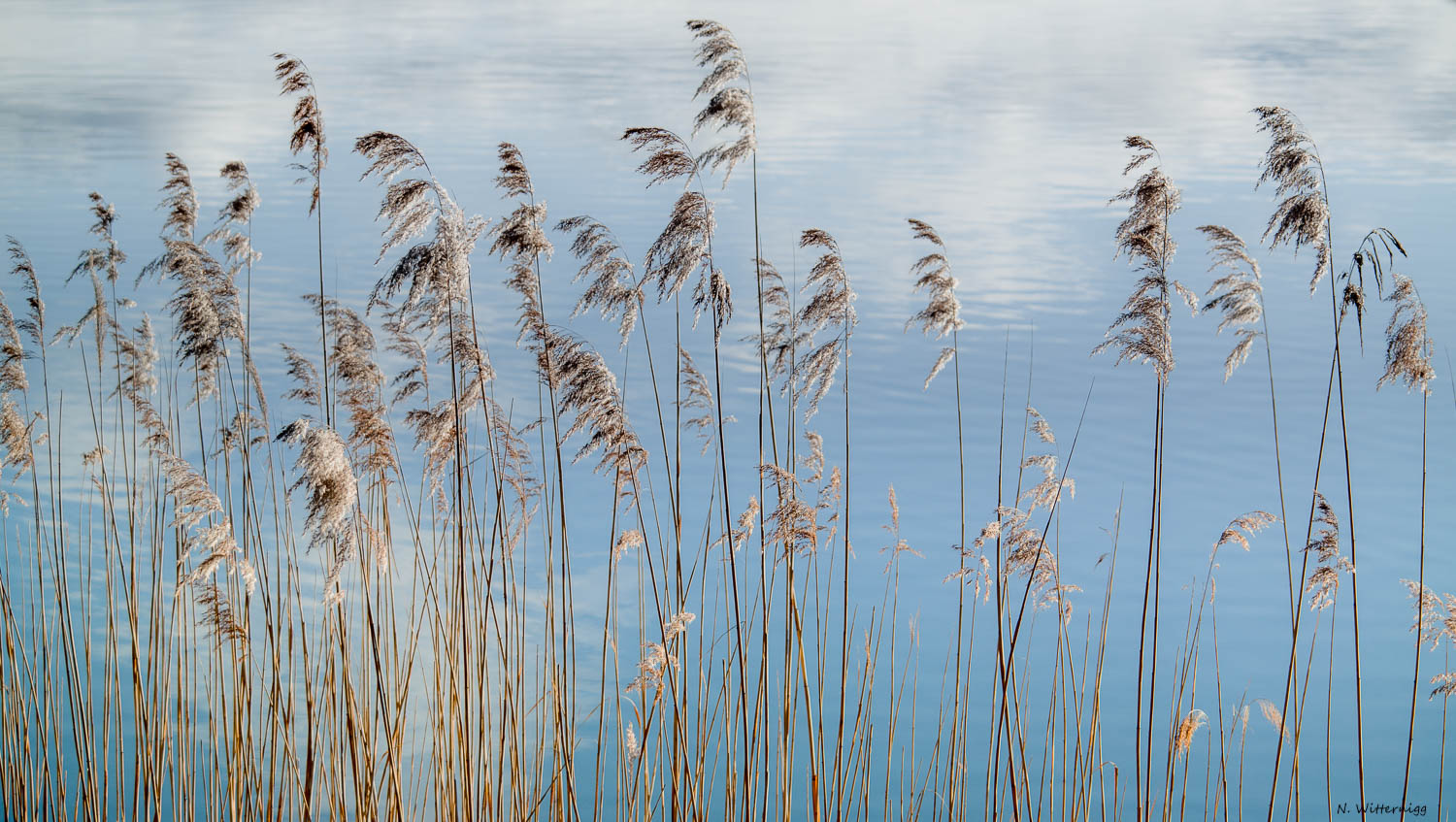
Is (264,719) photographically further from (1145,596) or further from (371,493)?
(1145,596)

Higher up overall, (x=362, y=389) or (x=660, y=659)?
(x=362, y=389)

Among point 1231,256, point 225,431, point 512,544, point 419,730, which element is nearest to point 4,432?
point 225,431

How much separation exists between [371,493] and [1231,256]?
279 centimetres

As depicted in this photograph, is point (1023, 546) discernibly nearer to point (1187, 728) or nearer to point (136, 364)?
point (1187, 728)

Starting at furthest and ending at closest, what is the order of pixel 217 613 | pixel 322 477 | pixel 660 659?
pixel 217 613
pixel 660 659
pixel 322 477

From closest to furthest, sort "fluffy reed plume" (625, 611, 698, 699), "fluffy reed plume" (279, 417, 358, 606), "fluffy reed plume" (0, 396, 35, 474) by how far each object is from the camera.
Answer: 1. "fluffy reed plume" (279, 417, 358, 606)
2. "fluffy reed plume" (625, 611, 698, 699)
3. "fluffy reed plume" (0, 396, 35, 474)

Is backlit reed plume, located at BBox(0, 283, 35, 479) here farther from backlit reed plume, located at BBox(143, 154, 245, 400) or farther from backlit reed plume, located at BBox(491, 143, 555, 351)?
backlit reed plume, located at BBox(491, 143, 555, 351)

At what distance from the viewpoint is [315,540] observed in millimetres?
2330

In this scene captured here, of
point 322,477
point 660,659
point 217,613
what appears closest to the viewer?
point 322,477

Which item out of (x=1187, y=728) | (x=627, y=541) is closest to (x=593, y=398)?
(x=627, y=541)

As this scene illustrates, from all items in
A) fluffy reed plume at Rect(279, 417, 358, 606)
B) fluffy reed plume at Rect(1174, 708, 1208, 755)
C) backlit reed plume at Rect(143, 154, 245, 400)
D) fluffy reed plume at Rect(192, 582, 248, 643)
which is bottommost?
fluffy reed plume at Rect(1174, 708, 1208, 755)

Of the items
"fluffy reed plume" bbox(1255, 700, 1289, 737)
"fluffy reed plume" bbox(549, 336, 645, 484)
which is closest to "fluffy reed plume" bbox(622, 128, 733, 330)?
"fluffy reed plume" bbox(549, 336, 645, 484)

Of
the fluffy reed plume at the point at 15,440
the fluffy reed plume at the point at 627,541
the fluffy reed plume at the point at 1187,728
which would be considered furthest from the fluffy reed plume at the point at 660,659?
the fluffy reed plume at the point at 15,440

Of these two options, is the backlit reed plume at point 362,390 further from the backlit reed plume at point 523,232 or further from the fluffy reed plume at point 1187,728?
the fluffy reed plume at point 1187,728
